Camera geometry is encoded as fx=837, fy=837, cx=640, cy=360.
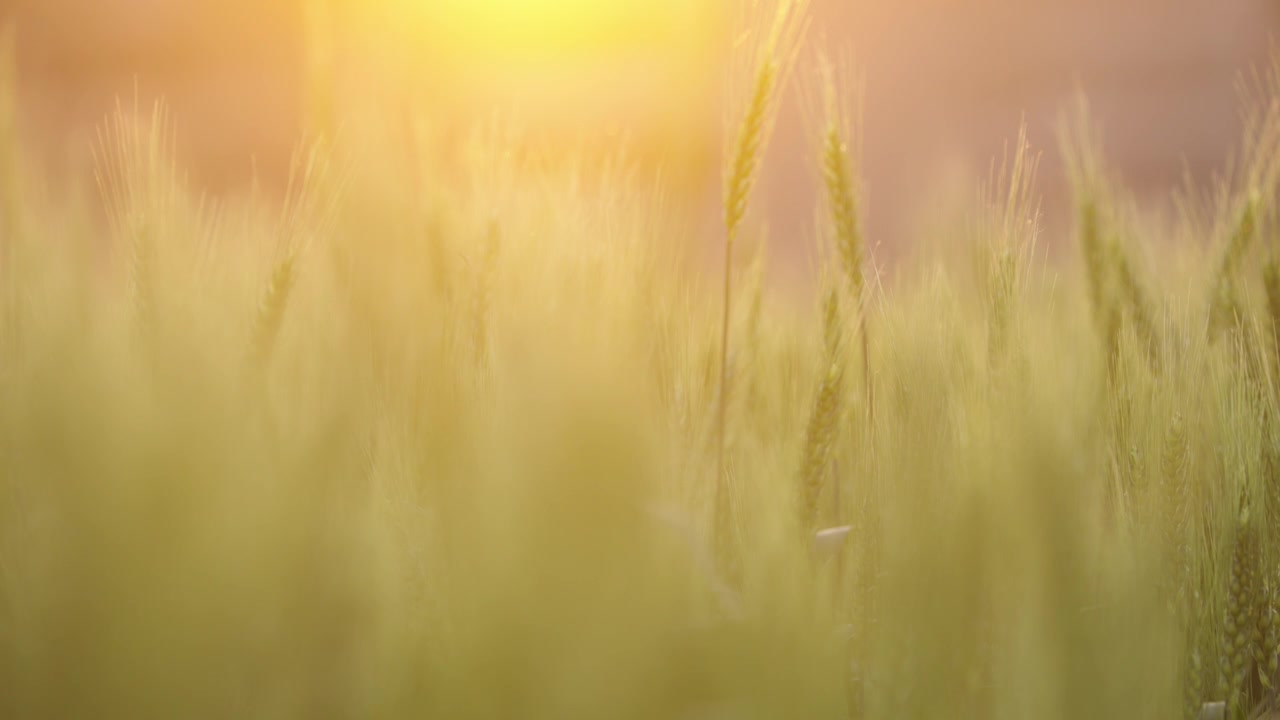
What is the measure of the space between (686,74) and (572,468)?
2.84m

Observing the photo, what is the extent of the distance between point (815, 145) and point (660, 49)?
7.55 ft

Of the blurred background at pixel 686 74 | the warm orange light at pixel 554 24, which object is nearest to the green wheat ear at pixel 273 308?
the blurred background at pixel 686 74

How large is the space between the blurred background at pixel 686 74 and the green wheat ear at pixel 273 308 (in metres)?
2.04

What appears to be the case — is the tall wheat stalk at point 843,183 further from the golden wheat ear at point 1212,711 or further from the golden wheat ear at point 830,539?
the golden wheat ear at point 1212,711

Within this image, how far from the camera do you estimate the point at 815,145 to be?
0.75 metres

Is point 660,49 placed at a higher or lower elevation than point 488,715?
higher

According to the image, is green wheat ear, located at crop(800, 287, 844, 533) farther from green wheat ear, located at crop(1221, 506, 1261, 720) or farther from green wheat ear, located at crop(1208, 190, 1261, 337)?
green wheat ear, located at crop(1208, 190, 1261, 337)

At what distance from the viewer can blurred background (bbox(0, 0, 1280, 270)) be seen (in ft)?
8.50

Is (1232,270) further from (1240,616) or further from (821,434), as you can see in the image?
(821,434)

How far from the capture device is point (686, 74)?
290cm

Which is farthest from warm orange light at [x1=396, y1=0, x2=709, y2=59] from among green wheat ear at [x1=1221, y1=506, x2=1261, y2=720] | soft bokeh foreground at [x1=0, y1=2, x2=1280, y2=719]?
green wheat ear at [x1=1221, y1=506, x2=1261, y2=720]

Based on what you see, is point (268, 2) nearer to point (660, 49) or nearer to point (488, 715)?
point (660, 49)

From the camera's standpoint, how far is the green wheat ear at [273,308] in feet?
1.51

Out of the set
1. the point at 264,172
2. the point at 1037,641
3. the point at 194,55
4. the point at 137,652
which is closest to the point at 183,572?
the point at 137,652
